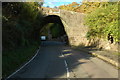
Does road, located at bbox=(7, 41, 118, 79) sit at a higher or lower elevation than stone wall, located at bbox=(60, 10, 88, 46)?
lower

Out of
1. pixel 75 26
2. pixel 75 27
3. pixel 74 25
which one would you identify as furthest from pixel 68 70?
pixel 74 25

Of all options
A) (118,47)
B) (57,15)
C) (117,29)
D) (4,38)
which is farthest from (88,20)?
(57,15)

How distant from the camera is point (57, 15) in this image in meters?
38.3

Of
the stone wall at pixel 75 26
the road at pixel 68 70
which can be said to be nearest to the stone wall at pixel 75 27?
the stone wall at pixel 75 26

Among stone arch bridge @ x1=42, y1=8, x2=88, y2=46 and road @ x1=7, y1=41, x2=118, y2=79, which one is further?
stone arch bridge @ x1=42, y1=8, x2=88, y2=46

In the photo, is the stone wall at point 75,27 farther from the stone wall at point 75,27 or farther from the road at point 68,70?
the road at point 68,70

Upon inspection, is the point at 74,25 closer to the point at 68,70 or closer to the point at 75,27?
the point at 75,27

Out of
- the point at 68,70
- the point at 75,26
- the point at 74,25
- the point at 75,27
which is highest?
the point at 74,25

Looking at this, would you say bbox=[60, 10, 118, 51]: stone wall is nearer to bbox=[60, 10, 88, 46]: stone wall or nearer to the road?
bbox=[60, 10, 88, 46]: stone wall

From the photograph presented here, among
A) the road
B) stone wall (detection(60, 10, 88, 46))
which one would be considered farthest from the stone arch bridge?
the road

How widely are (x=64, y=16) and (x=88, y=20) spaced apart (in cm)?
1520

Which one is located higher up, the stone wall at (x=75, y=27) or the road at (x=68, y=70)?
the stone wall at (x=75, y=27)

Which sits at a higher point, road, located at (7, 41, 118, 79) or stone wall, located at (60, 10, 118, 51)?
stone wall, located at (60, 10, 118, 51)

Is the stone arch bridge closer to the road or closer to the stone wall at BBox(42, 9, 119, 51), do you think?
the stone wall at BBox(42, 9, 119, 51)
